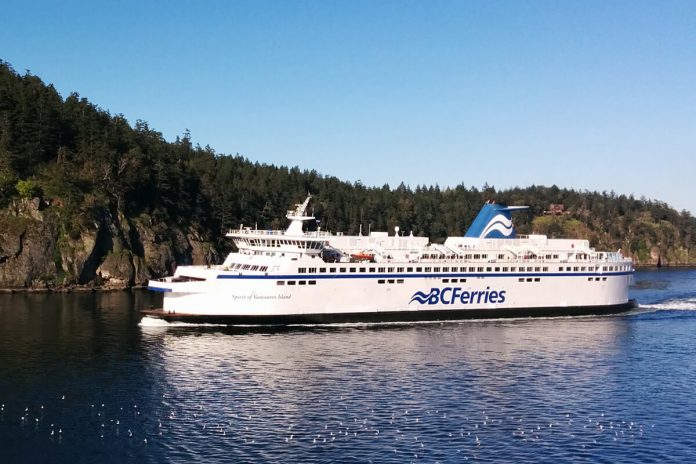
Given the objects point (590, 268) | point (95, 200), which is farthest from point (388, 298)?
point (95, 200)

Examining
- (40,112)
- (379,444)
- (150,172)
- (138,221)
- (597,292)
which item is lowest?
(379,444)

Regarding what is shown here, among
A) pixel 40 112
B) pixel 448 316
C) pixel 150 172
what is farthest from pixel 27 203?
pixel 448 316

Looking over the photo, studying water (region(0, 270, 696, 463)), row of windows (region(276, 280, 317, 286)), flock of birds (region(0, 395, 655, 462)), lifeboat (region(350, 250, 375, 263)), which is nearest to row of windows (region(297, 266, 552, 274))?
row of windows (region(276, 280, 317, 286))

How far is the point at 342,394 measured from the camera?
36812 millimetres

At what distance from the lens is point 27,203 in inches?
3477

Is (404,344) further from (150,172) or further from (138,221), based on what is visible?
(150,172)

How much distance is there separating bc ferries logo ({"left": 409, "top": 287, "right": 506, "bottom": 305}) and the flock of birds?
2704 cm

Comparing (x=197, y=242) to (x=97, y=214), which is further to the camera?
(x=197, y=242)

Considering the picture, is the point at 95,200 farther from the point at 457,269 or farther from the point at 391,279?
the point at 457,269

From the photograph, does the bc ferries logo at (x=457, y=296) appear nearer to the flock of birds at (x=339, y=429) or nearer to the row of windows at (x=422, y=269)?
the row of windows at (x=422, y=269)

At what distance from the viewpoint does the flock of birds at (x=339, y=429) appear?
29500mm

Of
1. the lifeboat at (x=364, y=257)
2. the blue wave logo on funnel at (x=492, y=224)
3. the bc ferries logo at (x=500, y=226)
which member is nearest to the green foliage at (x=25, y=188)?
the lifeboat at (x=364, y=257)

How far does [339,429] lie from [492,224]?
43.6 metres

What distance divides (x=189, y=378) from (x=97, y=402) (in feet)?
19.8
